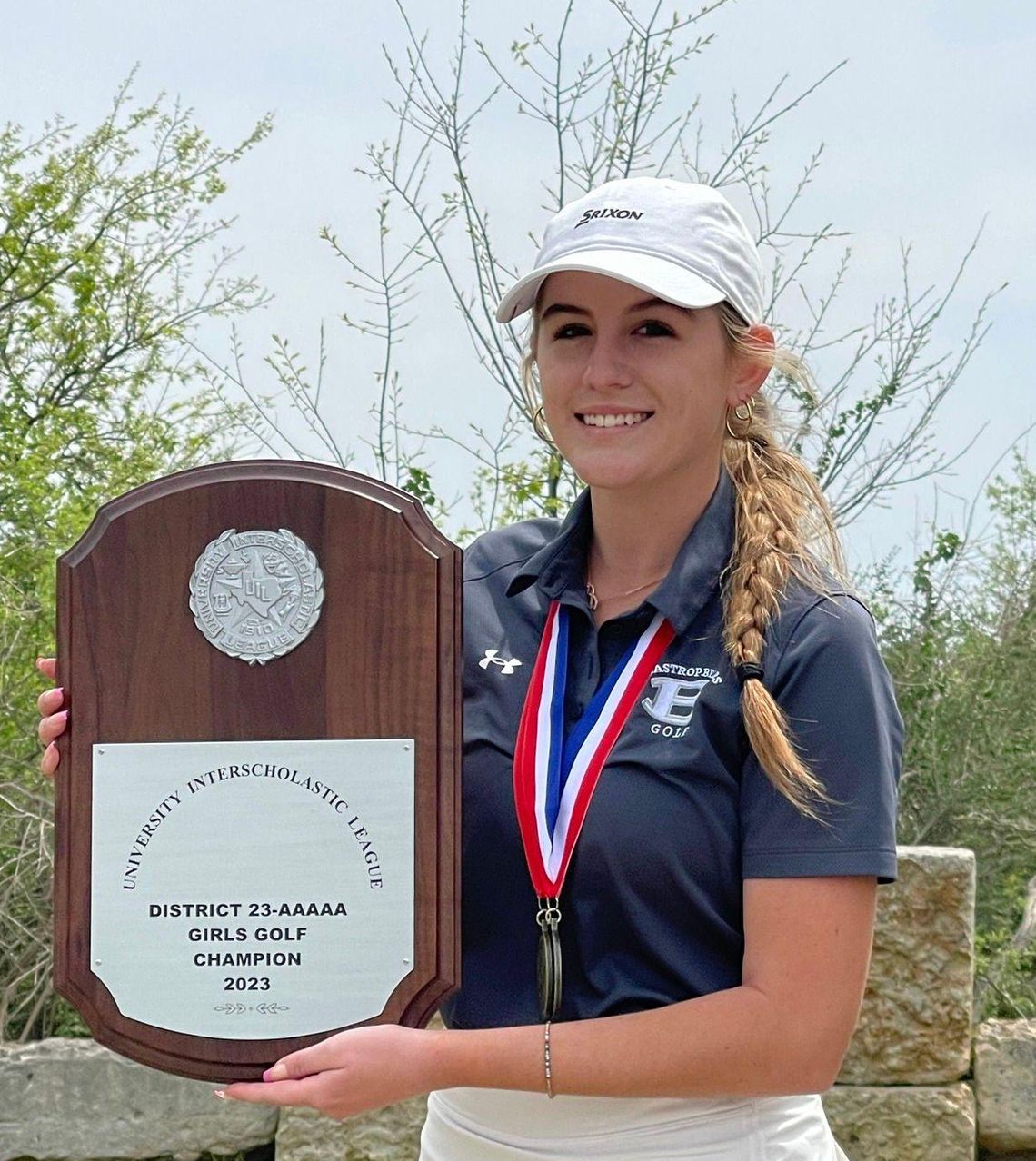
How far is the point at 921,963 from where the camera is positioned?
392 cm

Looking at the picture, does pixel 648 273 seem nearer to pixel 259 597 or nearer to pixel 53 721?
pixel 259 597

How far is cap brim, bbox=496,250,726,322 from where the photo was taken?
209cm

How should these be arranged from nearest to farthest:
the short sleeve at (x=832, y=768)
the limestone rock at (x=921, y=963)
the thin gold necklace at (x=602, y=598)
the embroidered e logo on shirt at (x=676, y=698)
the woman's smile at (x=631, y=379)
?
the short sleeve at (x=832, y=768)
the embroidered e logo on shirt at (x=676, y=698)
the woman's smile at (x=631, y=379)
the thin gold necklace at (x=602, y=598)
the limestone rock at (x=921, y=963)

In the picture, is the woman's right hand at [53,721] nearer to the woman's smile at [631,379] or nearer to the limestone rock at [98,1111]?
the woman's smile at [631,379]

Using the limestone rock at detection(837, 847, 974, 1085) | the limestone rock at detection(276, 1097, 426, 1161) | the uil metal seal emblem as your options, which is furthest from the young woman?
the limestone rock at detection(276, 1097, 426, 1161)

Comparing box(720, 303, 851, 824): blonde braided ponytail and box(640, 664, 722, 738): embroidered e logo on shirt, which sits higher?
box(720, 303, 851, 824): blonde braided ponytail

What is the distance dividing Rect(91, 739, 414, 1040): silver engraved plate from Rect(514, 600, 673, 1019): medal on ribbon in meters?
0.15

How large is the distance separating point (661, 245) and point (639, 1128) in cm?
109

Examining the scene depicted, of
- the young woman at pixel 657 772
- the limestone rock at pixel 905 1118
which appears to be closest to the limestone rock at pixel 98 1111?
the limestone rock at pixel 905 1118

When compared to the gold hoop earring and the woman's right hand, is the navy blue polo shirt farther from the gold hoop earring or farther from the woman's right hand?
the woman's right hand

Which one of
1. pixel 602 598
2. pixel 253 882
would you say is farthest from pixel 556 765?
pixel 253 882

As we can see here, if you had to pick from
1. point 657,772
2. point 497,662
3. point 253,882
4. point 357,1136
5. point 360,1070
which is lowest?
point 357,1136

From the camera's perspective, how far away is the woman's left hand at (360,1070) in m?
1.97

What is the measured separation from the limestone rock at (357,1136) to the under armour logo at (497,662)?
2.06 m
